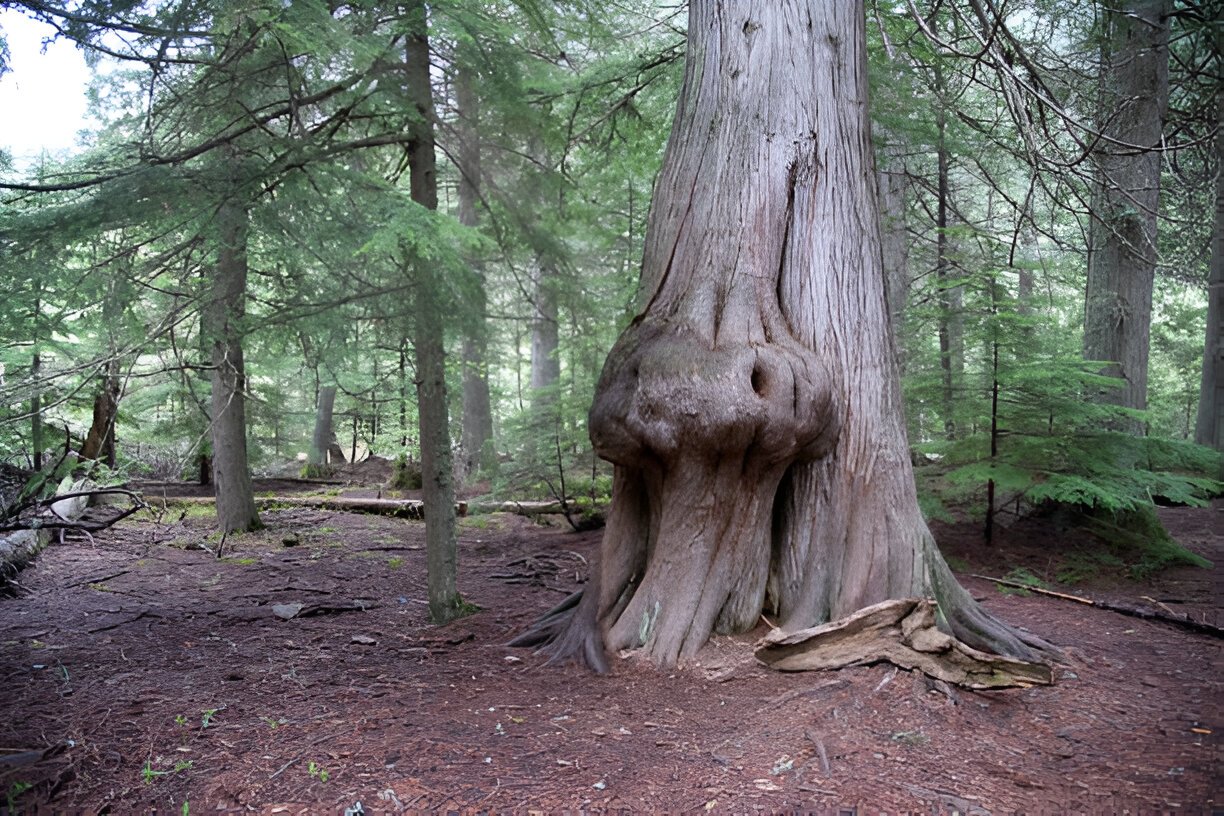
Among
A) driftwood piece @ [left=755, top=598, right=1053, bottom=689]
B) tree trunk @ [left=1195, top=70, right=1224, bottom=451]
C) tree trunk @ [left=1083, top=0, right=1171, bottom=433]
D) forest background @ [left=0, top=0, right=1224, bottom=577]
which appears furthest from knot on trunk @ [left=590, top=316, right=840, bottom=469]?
tree trunk @ [left=1195, top=70, right=1224, bottom=451]

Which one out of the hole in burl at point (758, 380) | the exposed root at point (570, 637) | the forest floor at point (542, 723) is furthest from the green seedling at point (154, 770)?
the hole in burl at point (758, 380)

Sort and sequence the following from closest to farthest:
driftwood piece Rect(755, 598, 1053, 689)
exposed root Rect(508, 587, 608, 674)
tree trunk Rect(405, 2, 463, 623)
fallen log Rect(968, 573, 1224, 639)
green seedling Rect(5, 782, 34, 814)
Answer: green seedling Rect(5, 782, 34, 814)
driftwood piece Rect(755, 598, 1053, 689)
exposed root Rect(508, 587, 608, 674)
fallen log Rect(968, 573, 1224, 639)
tree trunk Rect(405, 2, 463, 623)

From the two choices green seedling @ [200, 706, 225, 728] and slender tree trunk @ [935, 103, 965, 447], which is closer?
green seedling @ [200, 706, 225, 728]

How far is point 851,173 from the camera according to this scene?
4641mm

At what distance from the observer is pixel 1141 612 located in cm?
519

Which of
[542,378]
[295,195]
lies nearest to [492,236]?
[295,195]

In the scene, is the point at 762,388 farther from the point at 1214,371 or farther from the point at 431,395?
the point at 1214,371

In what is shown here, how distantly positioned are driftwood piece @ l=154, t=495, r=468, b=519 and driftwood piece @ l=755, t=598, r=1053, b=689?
8146 millimetres

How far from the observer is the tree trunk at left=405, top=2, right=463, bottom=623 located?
5410mm

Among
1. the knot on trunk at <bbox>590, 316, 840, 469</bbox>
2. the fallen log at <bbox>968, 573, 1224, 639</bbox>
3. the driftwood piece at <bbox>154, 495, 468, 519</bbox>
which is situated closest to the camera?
the knot on trunk at <bbox>590, 316, 840, 469</bbox>

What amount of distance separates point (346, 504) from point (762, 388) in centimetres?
952

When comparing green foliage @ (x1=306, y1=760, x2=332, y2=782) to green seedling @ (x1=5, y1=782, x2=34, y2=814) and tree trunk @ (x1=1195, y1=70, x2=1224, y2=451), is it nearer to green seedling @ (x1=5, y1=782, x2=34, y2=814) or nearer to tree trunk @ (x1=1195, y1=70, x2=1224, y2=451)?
green seedling @ (x1=5, y1=782, x2=34, y2=814)

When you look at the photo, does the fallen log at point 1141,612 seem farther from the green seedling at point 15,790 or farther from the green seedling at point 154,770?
the green seedling at point 15,790

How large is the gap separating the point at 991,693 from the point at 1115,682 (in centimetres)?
79
